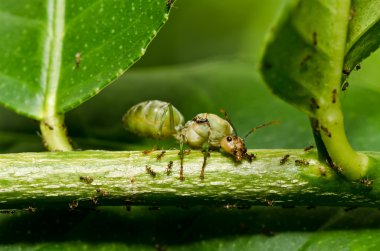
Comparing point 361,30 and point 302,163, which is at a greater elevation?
point 361,30

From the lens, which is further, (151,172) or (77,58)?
(77,58)

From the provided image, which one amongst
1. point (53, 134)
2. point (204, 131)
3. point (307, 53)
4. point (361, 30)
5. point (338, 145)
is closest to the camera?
point (307, 53)

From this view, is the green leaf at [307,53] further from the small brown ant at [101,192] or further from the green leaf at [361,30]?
the small brown ant at [101,192]

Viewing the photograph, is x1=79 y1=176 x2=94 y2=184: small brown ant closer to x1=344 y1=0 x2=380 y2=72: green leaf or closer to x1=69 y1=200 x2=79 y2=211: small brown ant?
x1=69 y1=200 x2=79 y2=211: small brown ant

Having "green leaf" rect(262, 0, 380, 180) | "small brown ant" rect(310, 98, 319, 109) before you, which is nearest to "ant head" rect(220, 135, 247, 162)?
"green leaf" rect(262, 0, 380, 180)

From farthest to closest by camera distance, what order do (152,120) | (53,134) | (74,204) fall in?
(152,120) → (53,134) → (74,204)

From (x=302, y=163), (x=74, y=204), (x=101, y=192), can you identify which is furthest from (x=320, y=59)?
(x=74, y=204)

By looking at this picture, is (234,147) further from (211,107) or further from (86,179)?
(211,107)

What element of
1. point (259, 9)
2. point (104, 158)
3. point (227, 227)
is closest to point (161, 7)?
point (104, 158)
